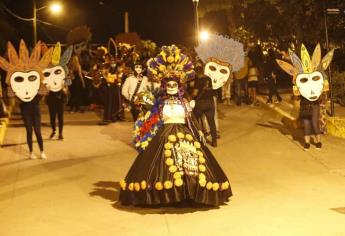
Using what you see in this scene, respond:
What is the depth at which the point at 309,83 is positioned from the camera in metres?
13.1

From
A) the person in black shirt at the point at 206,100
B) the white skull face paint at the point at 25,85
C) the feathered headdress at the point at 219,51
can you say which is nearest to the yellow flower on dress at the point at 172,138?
the white skull face paint at the point at 25,85

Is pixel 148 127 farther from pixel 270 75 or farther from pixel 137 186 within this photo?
pixel 270 75

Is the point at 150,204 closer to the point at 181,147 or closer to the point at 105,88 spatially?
the point at 181,147

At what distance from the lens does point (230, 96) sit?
20234 millimetres

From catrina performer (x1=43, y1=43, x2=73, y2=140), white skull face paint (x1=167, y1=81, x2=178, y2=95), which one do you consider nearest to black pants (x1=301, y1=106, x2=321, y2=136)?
white skull face paint (x1=167, y1=81, x2=178, y2=95)

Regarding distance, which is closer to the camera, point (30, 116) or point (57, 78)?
point (30, 116)

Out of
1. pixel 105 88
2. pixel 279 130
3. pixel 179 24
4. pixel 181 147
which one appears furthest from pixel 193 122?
pixel 179 24

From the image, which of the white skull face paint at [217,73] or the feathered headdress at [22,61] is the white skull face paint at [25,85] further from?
the white skull face paint at [217,73]

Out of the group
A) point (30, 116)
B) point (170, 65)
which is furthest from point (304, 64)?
point (30, 116)

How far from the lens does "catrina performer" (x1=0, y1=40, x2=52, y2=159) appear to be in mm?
11898

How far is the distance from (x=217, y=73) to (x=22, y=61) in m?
4.36

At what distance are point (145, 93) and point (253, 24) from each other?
1421 cm

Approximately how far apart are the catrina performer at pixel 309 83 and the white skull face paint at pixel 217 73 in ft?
4.63

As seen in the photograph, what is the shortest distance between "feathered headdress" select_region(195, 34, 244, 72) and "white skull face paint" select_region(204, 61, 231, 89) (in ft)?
0.40
